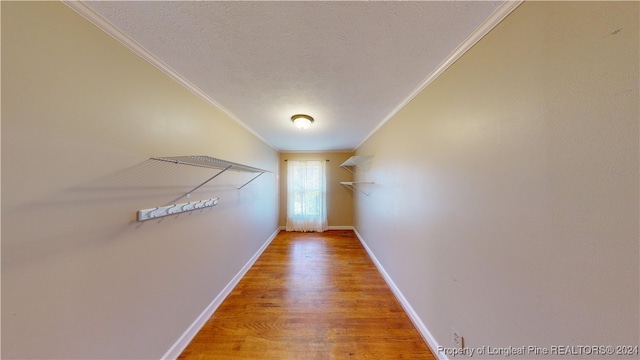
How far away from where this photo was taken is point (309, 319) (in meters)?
1.82

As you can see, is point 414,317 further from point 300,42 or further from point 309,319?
Result: point 300,42

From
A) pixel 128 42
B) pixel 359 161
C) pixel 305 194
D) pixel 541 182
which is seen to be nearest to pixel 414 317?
pixel 541 182

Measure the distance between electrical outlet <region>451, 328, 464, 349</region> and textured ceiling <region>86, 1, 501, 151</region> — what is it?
1.80 metres

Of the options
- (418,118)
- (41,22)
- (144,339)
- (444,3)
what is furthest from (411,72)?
(144,339)

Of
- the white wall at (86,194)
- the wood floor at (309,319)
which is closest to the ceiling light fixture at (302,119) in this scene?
the white wall at (86,194)

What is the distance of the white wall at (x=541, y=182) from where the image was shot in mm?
588

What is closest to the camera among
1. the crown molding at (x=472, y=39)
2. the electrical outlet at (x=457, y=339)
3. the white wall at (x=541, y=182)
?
A: the white wall at (x=541, y=182)

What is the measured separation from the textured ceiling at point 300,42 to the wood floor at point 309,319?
213cm

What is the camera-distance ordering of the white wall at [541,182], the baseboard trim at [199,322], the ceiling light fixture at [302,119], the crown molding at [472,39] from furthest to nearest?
the ceiling light fixture at [302,119] → the baseboard trim at [199,322] → the crown molding at [472,39] → the white wall at [541,182]

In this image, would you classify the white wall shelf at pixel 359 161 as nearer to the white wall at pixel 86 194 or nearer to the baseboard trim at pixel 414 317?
the baseboard trim at pixel 414 317

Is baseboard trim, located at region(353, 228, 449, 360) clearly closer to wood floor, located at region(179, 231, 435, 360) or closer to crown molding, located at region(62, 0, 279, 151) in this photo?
wood floor, located at region(179, 231, 435, 360)

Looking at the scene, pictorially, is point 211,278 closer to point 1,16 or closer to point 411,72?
point 1,16

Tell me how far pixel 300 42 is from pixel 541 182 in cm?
135

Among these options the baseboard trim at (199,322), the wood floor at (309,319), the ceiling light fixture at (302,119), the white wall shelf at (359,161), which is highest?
the ceiling light fixture at (302,119)
